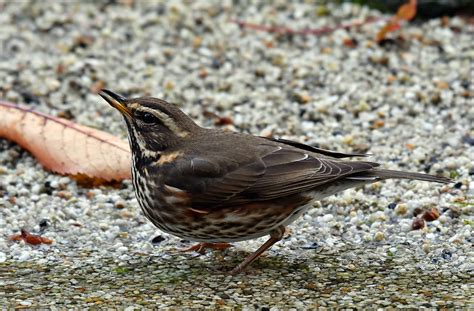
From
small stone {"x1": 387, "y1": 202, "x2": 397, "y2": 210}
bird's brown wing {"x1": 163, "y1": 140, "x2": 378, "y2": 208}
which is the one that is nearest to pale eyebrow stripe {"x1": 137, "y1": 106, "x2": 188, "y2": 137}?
bird's brown wing {"x1": 163, "y1": 140, "x2": 378, "y2": 208}

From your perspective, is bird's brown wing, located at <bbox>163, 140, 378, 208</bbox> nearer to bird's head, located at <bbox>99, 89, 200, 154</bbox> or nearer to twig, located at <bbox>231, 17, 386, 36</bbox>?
bird's head, located at <bbox>99, 89, 200, 154</bbox>

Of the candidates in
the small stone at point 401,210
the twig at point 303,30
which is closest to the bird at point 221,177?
the small stone at point 401,210

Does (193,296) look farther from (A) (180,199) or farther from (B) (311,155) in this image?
(B) (311,155)

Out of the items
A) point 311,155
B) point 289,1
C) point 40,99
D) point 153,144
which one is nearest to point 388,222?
point 311,155

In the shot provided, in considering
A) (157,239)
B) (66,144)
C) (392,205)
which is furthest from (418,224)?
(66,144)

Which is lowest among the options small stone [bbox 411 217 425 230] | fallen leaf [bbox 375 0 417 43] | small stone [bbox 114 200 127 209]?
small stone [bbox 114 200 127 209]
